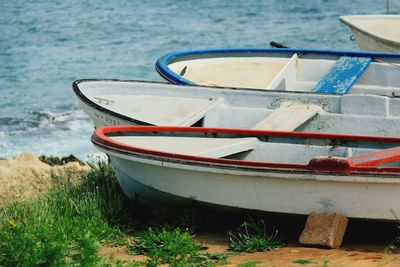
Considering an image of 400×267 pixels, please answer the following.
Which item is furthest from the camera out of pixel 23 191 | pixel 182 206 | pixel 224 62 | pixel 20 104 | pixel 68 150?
pixel 20 104

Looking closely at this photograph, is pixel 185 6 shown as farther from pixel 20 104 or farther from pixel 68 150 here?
pixel 68 150

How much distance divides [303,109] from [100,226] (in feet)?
8.87

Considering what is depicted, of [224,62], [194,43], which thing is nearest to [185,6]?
[194,43]

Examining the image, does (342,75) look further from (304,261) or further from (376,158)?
(304,261)

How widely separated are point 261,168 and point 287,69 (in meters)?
4.27

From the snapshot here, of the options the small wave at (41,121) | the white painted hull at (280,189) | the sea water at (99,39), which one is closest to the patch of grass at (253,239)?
the white painted hull at (280,189)

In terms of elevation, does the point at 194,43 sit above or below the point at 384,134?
below

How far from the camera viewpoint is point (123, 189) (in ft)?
26.7

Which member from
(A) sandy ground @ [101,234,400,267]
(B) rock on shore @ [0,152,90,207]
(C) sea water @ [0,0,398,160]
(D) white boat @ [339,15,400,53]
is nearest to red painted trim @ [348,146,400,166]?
(A) sandy ground @ [101,234,400,267]

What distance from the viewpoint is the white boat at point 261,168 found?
7.12 metres

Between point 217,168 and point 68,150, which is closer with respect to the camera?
point 217,168

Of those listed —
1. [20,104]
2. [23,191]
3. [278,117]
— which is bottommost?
[20,104]

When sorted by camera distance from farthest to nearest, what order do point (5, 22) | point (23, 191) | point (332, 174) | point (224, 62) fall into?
point (5, 22) → point (224, 62) → point (23, 191) → point (332, 174)

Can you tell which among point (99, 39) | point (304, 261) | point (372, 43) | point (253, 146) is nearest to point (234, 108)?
point (253, 146)
